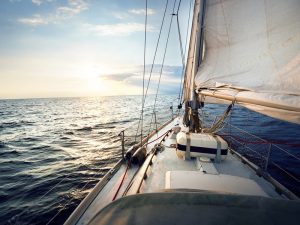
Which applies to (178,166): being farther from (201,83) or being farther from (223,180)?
(201,83)

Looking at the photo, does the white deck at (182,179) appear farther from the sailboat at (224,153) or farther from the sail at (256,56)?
the sail at (256,56)

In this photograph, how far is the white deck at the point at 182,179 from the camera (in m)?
2.94

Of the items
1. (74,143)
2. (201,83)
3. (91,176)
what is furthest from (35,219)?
(74,143)

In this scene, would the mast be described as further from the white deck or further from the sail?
the white deck

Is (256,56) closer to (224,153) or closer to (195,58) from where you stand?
(195,58)

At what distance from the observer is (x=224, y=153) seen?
450 centimetres

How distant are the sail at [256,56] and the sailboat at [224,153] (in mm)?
11

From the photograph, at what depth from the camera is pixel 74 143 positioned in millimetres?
15070

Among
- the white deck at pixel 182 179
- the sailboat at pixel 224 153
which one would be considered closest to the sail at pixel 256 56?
the sailboat at pixel 224 153

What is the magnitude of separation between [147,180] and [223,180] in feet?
4.75

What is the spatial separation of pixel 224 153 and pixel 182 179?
189 centimetres

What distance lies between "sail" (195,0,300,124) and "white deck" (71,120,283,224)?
46.8 inches

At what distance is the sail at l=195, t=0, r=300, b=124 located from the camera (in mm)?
2117

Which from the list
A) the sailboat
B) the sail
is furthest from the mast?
the sail
